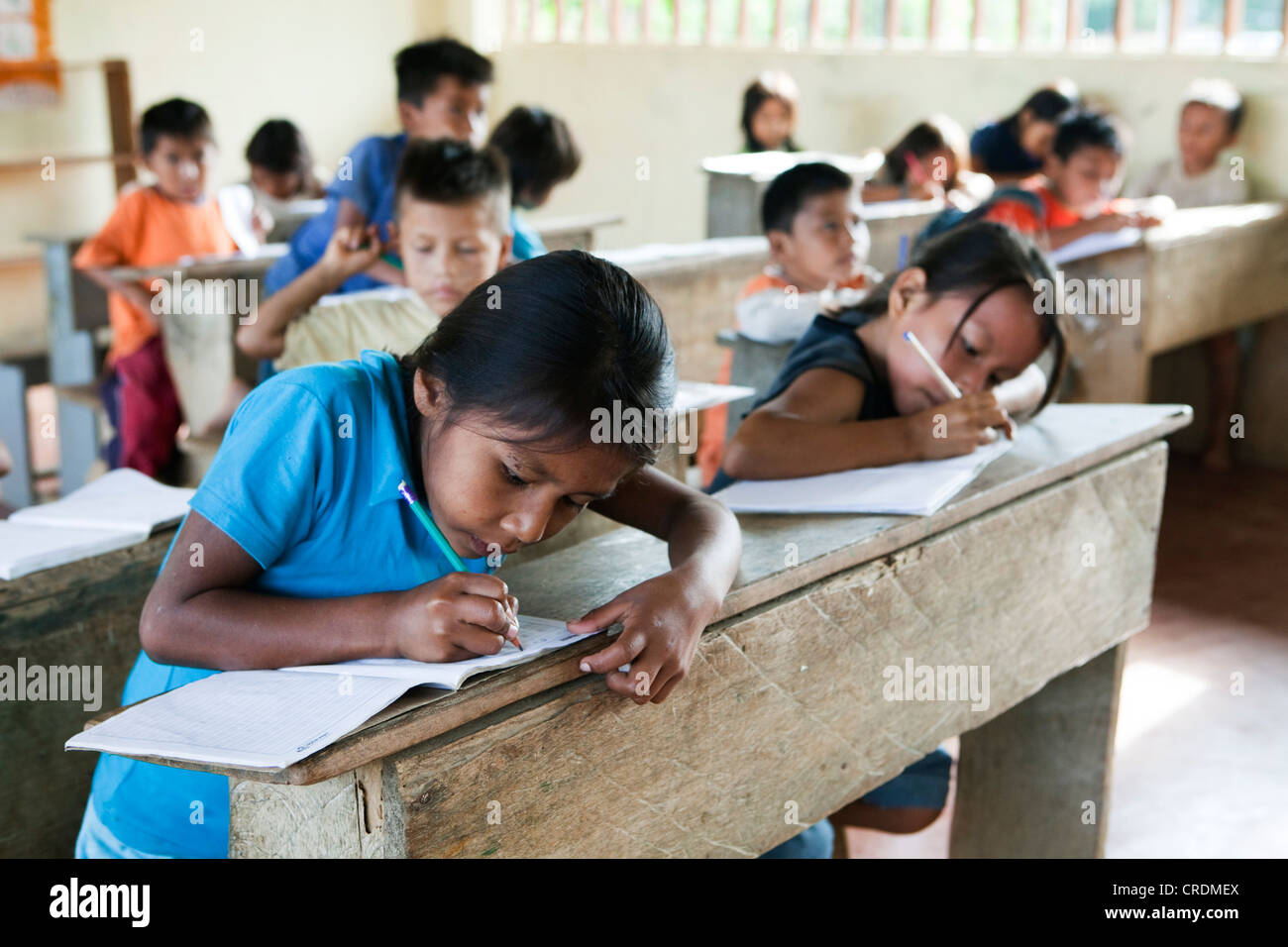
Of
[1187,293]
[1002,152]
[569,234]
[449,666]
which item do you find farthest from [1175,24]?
[449,666]

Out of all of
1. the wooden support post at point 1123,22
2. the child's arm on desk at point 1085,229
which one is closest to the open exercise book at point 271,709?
the child's arm on desk at point 1085,229

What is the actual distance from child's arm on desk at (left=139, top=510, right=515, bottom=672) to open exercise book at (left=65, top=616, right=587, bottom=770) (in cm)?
1

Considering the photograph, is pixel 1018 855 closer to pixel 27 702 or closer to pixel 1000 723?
pixel 1000 723

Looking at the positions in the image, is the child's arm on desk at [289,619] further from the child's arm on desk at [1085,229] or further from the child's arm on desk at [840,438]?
the child's arm on desk at [1085,229]

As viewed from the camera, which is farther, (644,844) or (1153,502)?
(1153,502)

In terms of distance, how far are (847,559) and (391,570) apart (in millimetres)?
490

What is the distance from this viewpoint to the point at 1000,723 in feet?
7.23

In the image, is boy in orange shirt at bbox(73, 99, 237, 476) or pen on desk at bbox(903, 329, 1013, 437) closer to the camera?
pen on desk at bbox(903, 329, 1013, 437)

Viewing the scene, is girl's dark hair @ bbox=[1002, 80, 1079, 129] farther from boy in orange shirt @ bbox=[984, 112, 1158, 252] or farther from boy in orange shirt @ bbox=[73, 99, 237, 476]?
boy in orange shirt @ bbox=[73, 99, 237, 476]

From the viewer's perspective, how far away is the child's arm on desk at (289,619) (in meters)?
1.07

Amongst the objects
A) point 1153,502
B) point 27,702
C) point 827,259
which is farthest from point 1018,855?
point 827,259

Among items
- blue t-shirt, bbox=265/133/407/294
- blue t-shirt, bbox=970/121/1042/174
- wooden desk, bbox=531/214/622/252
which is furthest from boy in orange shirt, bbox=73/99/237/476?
blue t-shirt, bbox=970/121/1042/174

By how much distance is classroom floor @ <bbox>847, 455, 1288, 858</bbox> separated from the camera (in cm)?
254

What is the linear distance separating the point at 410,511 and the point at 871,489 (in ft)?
2.06
